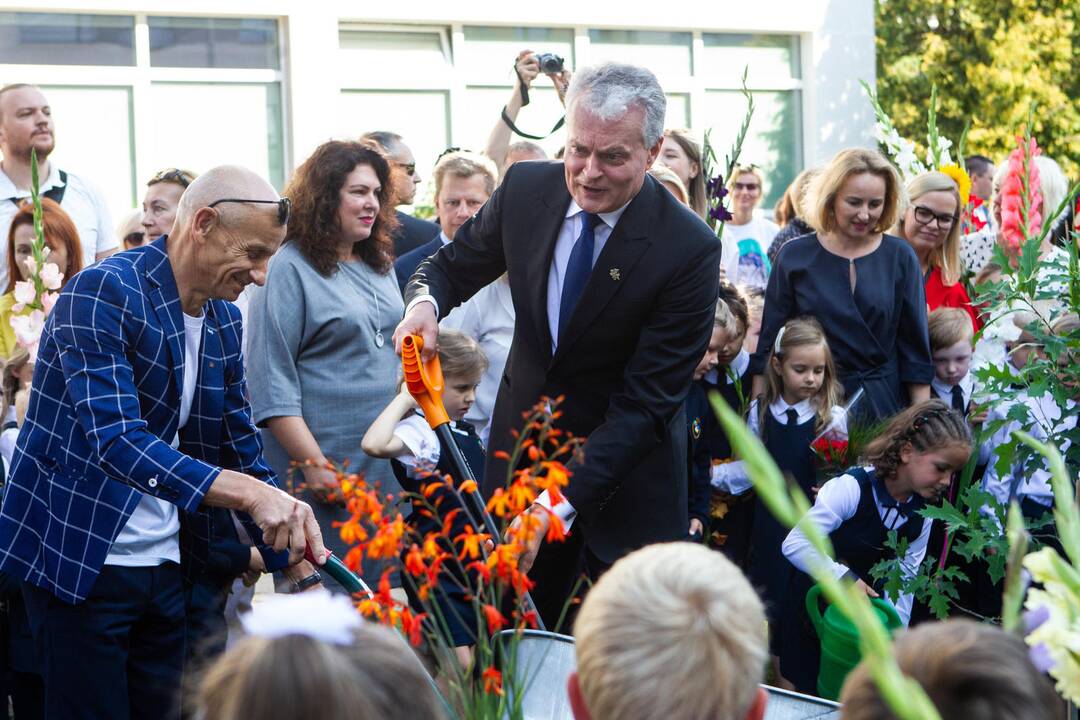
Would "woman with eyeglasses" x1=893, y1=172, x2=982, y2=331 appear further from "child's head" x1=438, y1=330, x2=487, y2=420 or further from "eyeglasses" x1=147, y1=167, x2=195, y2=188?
"eyeglasses" x1=147, y1=167, x2=195, y2=188

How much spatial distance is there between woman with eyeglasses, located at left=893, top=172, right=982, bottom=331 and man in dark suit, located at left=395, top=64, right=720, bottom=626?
260 cm

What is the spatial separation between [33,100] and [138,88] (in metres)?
5.80

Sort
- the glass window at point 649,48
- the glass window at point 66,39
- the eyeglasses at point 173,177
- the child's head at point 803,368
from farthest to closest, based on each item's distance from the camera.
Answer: the glass window at point 649,48 < the glass window at point 66,39 < the eyeglasses at point 173,177 < the child's head at point 803,368

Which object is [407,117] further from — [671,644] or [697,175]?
[671,644]

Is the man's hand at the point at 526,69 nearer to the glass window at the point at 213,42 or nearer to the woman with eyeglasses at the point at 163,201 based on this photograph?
the woman with eyeglasses at the point at 163,201

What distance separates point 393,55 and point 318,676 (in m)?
11.6

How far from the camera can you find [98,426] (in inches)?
Result: 111

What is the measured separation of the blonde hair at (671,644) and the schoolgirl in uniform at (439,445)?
2.13 meters

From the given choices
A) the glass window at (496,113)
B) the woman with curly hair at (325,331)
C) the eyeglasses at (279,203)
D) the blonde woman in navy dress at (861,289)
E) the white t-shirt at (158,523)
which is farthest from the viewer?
the glass window at (496,113)

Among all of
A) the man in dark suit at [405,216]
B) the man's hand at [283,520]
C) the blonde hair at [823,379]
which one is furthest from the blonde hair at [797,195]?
→ the man's hand at [283,520]

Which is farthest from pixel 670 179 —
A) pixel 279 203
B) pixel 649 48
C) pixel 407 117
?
pixel 649 48

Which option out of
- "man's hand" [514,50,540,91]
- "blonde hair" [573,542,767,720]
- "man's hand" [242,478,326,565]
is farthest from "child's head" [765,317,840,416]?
"blonde hair" [573,542,767,720]

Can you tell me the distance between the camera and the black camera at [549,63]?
5975 mm

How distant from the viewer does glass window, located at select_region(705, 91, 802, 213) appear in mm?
14320
